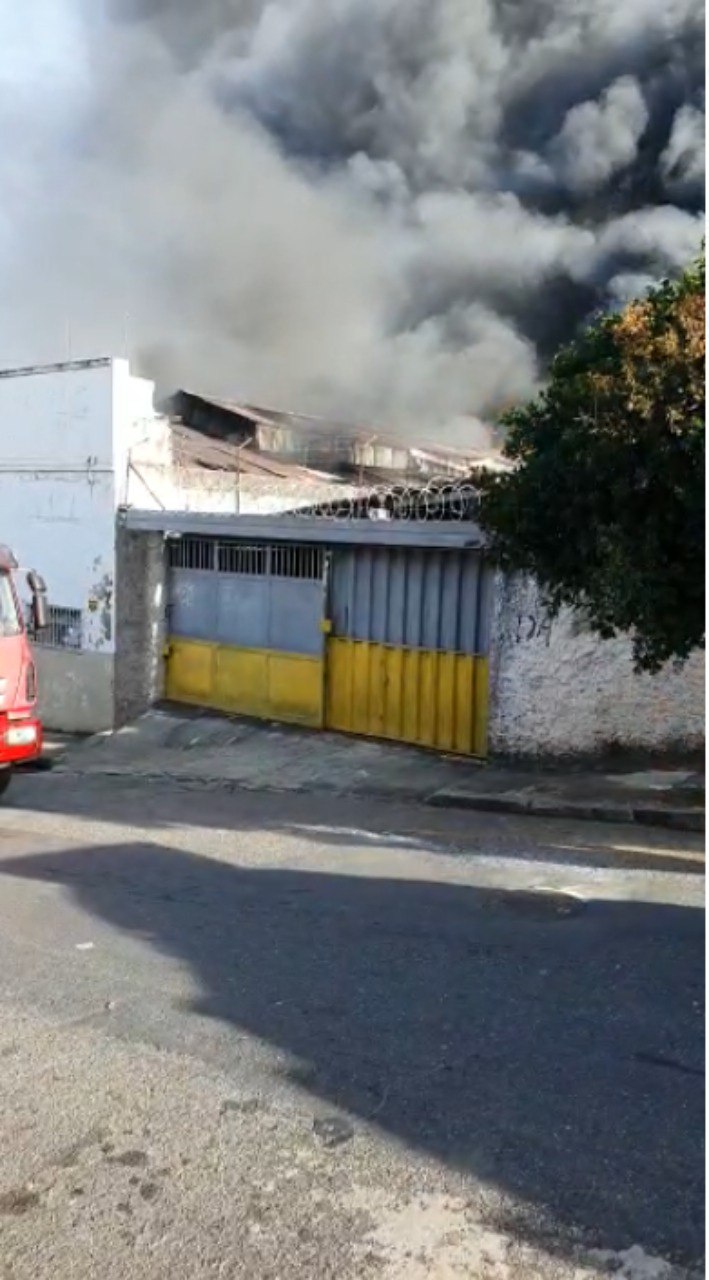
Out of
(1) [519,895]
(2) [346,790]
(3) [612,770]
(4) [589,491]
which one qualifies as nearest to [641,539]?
(4) [589,491]

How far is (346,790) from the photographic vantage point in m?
10.8

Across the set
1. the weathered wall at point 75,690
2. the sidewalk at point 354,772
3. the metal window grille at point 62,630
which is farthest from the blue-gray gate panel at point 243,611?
the metal window grille at point 62,630

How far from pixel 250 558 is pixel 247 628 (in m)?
0.90

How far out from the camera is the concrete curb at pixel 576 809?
870 cm

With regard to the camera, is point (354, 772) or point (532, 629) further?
point (354, 772)

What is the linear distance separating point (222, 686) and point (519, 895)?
832cm

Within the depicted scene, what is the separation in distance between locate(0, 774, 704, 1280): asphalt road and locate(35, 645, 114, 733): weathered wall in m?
7.53

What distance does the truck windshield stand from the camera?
9938mm

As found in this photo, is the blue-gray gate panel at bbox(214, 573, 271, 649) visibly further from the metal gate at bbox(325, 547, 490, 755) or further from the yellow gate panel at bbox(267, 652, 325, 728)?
the metal gate at bbox(325, 547, 490, 755)

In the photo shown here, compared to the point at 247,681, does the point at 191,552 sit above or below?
above

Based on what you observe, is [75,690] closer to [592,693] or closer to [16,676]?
[16,676]

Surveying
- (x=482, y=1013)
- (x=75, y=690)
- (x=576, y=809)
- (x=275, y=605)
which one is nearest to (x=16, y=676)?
(x=275, y=605)

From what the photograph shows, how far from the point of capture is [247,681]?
1420 centimetres

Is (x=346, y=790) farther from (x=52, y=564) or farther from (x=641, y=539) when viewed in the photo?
(x=52, y=564)
